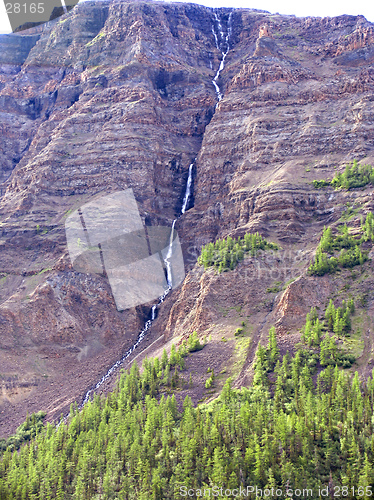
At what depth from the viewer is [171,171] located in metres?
165

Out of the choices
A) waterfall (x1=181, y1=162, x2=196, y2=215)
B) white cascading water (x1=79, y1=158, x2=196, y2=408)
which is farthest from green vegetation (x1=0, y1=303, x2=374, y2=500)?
waterfall (x1=181, y1=162, x2=196, y2=215)

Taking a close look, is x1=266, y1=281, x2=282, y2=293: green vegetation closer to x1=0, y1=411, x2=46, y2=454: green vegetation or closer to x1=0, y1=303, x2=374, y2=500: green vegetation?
x1=0, y1=303, x2=374, y2=500: green vegetation

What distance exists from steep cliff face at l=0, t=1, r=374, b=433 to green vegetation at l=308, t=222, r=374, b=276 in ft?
11.7

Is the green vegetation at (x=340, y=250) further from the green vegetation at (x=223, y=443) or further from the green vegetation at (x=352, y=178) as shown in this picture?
the green vegetation at (x=223, y=443)

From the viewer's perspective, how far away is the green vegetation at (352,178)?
130 metres

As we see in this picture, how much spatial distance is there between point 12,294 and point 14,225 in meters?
25.4

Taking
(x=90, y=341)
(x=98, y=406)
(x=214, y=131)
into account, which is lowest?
(x=90, y=341)

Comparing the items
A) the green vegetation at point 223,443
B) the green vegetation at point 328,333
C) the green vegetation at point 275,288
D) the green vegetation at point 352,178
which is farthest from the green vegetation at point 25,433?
the green vegetation at point 352,178

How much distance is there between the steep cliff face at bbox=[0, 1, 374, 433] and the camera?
113000 mm

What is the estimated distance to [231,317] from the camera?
10700 centimetres

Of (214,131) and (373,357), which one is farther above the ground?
(214,131)

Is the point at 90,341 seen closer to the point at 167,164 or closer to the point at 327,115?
the point at 167,164

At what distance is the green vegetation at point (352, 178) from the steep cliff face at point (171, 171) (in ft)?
10.1

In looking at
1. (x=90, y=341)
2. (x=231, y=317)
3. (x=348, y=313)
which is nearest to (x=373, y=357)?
(x=348, y=313)
